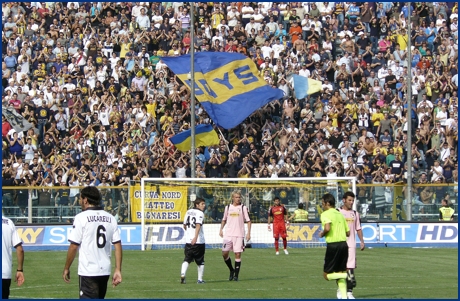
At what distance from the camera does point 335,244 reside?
54.1ft

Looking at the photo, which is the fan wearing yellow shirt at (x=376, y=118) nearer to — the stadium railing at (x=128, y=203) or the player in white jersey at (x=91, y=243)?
the stadium railing at (x=128, y=203)

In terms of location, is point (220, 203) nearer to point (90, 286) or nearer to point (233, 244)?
point (233, 244)

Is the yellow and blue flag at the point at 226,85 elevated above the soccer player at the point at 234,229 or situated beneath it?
elevated above

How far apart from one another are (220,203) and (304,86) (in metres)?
7.13

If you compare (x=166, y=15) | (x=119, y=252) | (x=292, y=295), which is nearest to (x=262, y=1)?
(x=166, y=15)

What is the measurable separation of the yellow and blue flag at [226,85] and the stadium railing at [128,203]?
14.5 feet

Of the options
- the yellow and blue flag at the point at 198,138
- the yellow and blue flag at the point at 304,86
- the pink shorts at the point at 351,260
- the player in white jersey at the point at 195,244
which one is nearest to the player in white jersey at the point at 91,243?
the pink shorts at the point at 351,260

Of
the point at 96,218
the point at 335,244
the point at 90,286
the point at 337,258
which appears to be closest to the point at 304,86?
the point at 335,244

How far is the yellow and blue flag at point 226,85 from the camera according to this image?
125ft

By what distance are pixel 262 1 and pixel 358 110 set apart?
7.36 metres

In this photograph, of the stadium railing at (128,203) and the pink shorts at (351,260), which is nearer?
the pink shorts at (351,260)

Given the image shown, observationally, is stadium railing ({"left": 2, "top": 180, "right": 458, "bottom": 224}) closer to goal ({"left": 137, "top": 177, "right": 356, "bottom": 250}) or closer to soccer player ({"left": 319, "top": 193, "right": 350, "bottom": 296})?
goal ({"left": 137, "top": 177, "right": 356, "bottom": 250})

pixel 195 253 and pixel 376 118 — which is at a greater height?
pixel 376 118

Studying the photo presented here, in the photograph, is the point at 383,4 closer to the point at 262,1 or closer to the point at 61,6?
the point at 262,1
